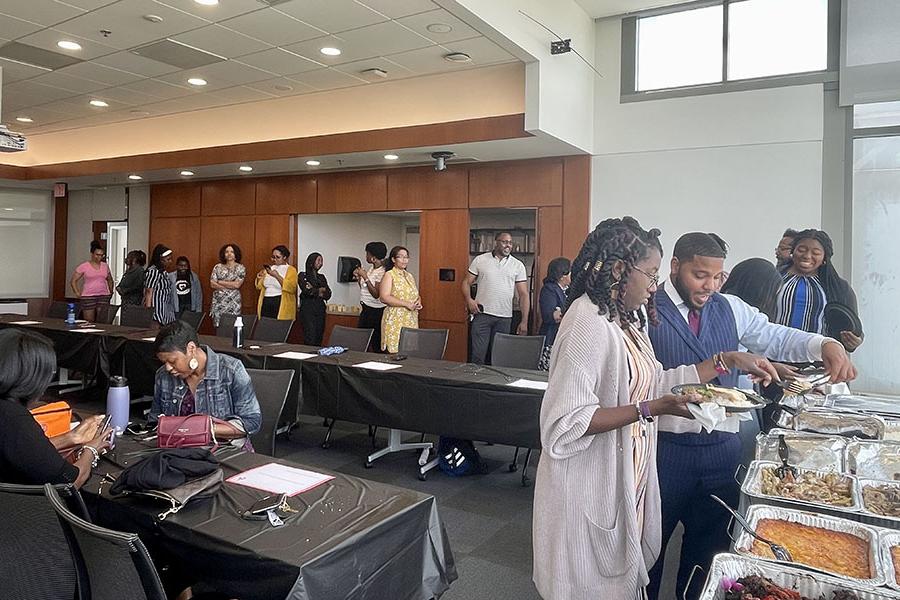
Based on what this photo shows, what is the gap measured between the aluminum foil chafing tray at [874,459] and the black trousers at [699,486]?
0.52m

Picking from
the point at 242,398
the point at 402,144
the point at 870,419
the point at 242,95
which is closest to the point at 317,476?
the point at 242,398

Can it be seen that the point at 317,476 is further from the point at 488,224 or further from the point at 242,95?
the point at 242,95

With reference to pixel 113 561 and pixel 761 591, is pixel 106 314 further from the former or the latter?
pixel 761 591

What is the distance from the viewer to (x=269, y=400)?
10.2 ft

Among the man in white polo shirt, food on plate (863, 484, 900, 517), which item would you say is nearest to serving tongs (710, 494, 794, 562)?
food on plate (863, 484, 900, 517)

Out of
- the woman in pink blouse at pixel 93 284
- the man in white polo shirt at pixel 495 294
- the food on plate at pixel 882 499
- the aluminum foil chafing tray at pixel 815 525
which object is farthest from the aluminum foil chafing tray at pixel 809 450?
the woman in pink blouse at pixel 93 284

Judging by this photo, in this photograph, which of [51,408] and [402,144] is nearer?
[51,408]

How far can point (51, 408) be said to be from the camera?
251 cm

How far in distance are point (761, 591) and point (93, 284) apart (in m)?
9.28

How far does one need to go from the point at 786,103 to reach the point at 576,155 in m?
2.00

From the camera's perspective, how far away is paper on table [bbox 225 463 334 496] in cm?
201

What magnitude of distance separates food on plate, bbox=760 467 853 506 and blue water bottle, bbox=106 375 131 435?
247cm

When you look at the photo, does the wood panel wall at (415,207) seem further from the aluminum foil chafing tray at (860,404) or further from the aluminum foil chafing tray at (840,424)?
the aluminum foil chafing tray at (840,424)

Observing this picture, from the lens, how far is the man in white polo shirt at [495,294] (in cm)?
641
